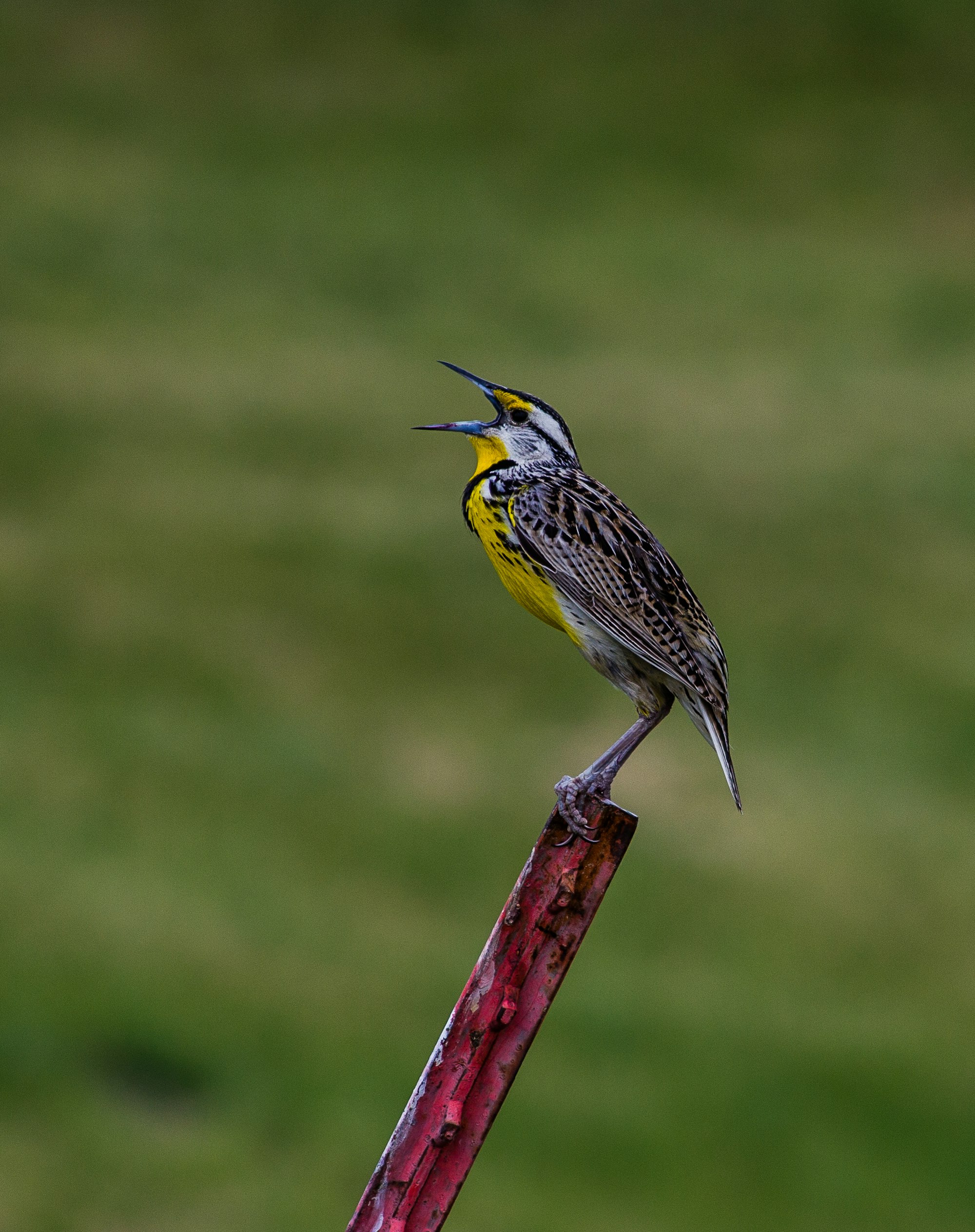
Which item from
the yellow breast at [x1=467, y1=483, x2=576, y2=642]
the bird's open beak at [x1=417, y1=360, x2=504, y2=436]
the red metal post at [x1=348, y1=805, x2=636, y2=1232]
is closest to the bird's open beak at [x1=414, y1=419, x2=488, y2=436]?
the bird's open beak at [x1=417, y1=360, x2=504, y2=436]

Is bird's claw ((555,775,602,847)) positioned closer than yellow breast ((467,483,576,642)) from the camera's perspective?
Yes

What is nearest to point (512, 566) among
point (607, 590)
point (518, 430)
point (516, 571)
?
point (516, 571)

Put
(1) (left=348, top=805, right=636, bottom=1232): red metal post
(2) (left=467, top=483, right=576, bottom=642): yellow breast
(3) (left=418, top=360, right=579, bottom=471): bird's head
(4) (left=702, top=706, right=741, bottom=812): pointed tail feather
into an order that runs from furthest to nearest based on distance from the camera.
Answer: (3) (left=418, top=360, right=579, bottom=471): bird's head, (2) (left=467, top=483, right=576, bottom=642): yellow breast, (4) (left=702, top=706, right=741, bottom=812): pointed tail feather, (1) (left=348, top=805, right=636, bottom=1232): red metal post

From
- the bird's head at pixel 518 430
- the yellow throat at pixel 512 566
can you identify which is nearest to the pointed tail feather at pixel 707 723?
the yellow throat at pixel 512 566

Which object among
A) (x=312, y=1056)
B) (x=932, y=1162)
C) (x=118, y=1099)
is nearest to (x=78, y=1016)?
(x=118, y=1099)

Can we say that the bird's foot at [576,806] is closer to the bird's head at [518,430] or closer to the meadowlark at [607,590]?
the meadowlark at [607,590]

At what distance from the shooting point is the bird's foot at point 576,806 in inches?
81.5

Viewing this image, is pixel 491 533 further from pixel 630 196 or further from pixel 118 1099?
pixel 630 196

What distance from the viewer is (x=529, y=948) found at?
2043mm

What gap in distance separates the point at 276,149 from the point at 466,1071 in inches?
412

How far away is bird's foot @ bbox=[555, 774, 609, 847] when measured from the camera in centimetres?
207

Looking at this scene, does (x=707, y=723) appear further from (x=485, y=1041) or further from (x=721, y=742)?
(x=485, y=1041)

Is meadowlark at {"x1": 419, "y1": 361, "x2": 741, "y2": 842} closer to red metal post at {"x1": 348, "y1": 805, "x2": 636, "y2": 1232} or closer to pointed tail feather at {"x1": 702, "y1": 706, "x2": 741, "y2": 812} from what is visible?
pointed tail feather at {"x1": 702, "y1": 706, "x2": 741, "y2": 812}

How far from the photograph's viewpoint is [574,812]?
2084mm
